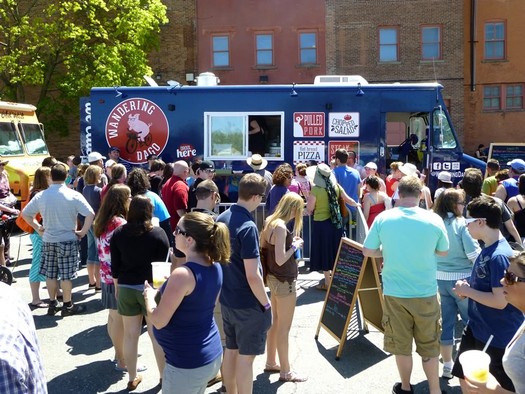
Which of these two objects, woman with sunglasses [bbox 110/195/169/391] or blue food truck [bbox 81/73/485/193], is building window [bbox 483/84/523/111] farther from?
woman with sunglasses [bbox 110/195/169/391]

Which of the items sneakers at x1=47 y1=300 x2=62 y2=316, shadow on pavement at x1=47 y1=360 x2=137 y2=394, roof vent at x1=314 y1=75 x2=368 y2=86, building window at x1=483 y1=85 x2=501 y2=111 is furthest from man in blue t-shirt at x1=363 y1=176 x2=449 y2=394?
building window at x1=483 y1=85 x2=501 y2=111

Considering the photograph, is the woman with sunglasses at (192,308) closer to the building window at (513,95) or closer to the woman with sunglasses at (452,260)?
the woman with sunglasses at (452,260)

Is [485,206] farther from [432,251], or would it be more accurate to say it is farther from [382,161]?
[382,161]

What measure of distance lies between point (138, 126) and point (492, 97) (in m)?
20.5

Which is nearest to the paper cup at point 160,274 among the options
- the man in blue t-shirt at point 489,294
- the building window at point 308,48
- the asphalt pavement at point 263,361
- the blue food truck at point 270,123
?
the asphalt pavement at point 263,361

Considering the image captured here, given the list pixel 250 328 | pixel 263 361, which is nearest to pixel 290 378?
pixel 263 361

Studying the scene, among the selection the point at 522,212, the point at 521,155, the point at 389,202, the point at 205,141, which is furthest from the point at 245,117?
the point at 521,155

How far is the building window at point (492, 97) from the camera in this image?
2666 centimetres

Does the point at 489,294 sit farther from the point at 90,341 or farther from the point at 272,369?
the point at 90,341

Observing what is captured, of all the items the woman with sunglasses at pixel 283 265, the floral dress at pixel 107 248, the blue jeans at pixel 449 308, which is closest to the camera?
the woman with sunglasses at pixel 283 265

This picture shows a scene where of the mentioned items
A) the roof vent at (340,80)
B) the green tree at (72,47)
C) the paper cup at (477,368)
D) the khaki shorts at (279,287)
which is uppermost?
the green tree at (72,47)

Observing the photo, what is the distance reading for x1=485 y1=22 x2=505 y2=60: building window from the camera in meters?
26.4

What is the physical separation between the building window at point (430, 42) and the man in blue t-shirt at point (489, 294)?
931 inches

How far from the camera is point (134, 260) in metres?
4.79
